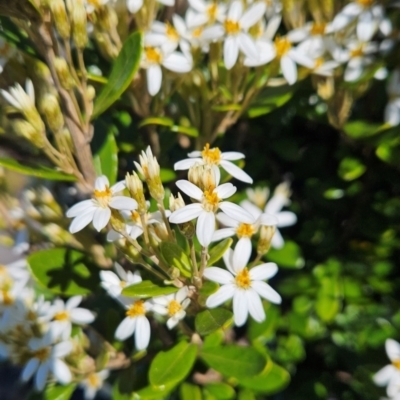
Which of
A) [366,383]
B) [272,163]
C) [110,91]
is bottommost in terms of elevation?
[366,383]

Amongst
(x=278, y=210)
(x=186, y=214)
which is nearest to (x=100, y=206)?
(x=186, y=214)

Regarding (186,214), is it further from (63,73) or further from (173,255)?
(63,73)

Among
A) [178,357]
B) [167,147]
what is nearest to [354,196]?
[167,147]

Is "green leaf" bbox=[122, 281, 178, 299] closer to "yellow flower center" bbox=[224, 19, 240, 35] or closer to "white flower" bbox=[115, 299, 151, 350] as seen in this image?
"white flower" bbox=[115, 299, 151, 350]

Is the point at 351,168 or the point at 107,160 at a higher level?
the point at 107,160

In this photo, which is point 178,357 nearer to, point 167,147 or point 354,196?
point 167,147

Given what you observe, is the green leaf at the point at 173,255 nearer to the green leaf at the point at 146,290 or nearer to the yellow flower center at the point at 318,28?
the green leaf at the point at 146,290

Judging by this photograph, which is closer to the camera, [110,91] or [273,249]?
[110,91]
